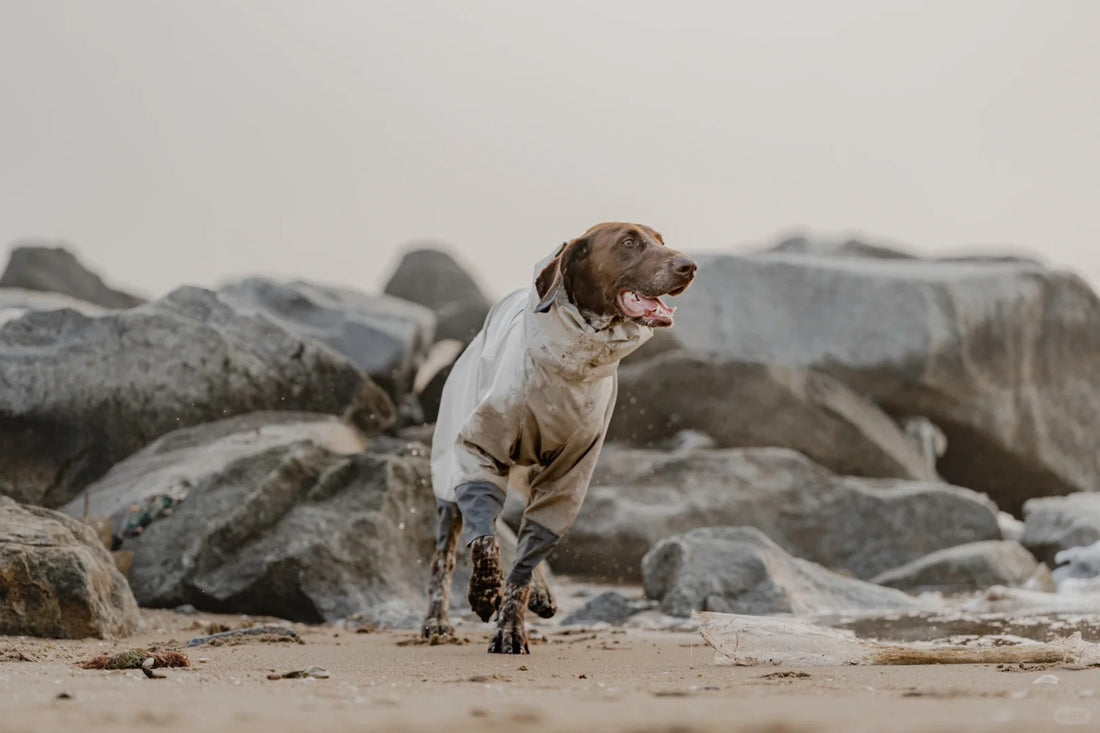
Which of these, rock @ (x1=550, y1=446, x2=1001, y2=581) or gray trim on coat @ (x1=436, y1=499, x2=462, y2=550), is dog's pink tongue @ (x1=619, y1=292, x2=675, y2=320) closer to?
gray trim on coat @ (x1=436, y1=499, x2=462, y2=550)

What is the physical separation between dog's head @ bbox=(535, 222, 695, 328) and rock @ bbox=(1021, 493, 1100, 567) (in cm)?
754

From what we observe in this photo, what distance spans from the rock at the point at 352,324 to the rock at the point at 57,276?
Answer: 5.45 m

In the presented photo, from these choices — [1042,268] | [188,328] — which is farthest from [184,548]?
[1042,268]

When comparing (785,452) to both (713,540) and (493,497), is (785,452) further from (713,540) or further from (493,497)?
(493,497)

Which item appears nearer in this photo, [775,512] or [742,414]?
[775,512]

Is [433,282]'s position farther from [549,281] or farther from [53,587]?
[549,281]

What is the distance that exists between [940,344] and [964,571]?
6097 millimetres

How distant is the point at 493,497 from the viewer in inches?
258

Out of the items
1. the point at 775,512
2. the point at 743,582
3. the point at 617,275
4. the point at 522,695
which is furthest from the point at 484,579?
the point at 775,512

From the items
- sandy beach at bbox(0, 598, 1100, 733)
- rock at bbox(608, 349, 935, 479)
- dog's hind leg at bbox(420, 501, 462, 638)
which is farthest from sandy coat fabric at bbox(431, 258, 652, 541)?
rock at bbox(608, 349, 935, 479)

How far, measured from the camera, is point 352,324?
15.1 meters

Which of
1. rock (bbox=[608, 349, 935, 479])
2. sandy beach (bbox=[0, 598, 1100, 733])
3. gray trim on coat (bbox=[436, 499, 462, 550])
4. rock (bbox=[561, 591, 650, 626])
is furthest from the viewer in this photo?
rock (bbox=[608, 349, 935, 479])

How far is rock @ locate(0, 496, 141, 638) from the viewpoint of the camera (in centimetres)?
707

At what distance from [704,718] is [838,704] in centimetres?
49
